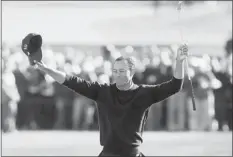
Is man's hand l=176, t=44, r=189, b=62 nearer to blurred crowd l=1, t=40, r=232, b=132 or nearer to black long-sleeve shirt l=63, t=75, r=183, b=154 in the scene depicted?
black long-sleeve shirt l=63, t=75, r=183, b=154

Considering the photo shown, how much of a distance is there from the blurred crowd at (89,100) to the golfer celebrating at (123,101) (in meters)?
10.1

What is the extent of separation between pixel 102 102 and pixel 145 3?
1356 centimetres

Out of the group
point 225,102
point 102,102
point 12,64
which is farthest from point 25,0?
point 102,102

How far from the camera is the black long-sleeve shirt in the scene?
13.0 feet

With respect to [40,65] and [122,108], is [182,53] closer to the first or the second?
[122,108]

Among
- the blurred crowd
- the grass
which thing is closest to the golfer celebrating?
the grass

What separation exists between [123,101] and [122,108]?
0.06 meters

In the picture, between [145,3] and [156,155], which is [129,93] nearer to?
[156,155]

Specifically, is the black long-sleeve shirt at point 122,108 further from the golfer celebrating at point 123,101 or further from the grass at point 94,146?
the grass at point 94,146

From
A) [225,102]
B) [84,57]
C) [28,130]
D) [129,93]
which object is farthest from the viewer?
[84,57]

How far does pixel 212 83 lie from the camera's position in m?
14.7

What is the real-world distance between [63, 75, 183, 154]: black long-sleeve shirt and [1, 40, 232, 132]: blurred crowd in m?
10.1

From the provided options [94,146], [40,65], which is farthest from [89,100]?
[40,65]

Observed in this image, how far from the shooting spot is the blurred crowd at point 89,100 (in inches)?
569
